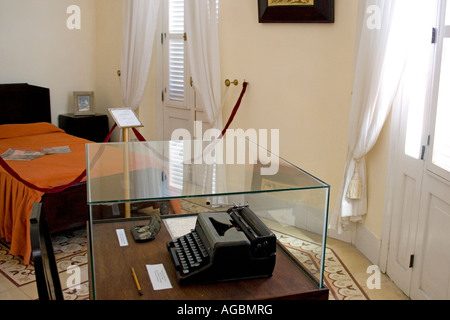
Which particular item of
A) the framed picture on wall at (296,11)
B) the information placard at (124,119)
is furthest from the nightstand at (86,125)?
the framed picture on wall at (296,11)

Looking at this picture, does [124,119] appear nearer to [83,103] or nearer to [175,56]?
[175,56]

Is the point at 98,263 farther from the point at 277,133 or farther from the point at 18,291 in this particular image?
the point at 277,133

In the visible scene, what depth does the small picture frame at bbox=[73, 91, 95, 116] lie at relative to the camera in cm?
650

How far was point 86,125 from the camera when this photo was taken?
6.32 m

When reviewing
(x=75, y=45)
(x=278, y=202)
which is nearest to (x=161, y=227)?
(x=278, y=202)

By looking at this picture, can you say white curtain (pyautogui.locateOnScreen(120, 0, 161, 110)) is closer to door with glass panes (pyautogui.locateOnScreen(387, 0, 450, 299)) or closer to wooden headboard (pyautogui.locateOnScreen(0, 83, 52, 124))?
wooden headboard (pyautogui.locateOnScreen(0, 83, 52, 124))

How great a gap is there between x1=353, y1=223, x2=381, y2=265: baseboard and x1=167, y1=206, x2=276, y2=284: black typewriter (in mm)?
2322

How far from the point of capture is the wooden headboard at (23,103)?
592 cm

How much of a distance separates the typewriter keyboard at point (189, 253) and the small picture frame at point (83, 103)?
504cm

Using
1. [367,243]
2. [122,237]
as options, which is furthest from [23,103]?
[122,237]

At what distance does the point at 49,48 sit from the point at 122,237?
5040mm

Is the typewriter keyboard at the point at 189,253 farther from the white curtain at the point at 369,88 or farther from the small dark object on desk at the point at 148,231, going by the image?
the white curtain at the point at 369,88

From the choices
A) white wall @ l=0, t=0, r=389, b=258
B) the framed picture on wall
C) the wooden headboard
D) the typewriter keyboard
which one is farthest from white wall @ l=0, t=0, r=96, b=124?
the typewriter keyboard

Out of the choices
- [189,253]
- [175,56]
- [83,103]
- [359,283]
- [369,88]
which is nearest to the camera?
[189,253]
